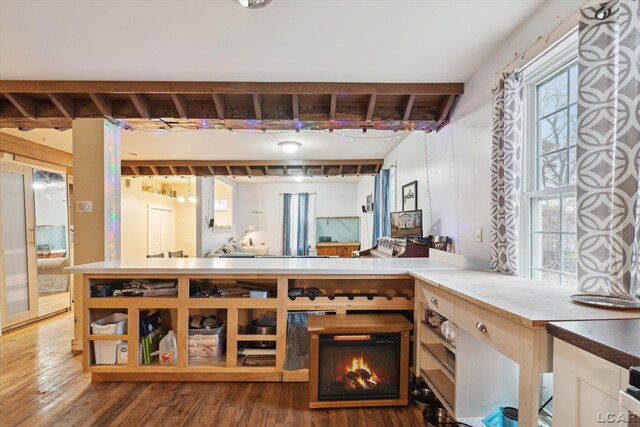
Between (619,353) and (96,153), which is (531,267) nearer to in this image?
(619,353)

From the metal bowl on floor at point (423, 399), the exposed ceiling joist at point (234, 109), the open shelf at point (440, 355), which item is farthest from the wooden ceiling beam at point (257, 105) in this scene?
the metal bowl on floor at point (423, 399)

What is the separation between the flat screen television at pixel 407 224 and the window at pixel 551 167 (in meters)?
1.50

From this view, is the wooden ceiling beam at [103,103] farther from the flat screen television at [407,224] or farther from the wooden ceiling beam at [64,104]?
the flat screen television at [407,224]

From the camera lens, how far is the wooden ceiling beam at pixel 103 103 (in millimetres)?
2721

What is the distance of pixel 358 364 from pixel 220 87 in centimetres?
249

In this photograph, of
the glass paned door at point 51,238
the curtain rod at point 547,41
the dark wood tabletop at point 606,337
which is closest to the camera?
the dark wood tabletop at point 606,337

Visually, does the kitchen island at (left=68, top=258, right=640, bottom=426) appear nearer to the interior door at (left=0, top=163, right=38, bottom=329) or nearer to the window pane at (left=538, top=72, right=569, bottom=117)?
the window pane at (left=538, top=72, right=569, bottom=117)

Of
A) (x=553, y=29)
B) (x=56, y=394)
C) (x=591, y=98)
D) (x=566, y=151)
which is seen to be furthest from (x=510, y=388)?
(x=56, y=394)

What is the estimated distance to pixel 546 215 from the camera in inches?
70.6

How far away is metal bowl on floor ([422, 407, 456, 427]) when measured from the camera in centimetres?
185

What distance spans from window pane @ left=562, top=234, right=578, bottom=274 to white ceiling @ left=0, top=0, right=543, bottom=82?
1340 millimetres

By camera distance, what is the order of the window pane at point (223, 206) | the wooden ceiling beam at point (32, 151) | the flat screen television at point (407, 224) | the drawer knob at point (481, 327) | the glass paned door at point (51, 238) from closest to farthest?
the drawer knob at point (481, 327) < the flat screen television at point (407, 224) < the wooden ceiling beam at point (32, 151) < the glass paned door at point (51, 238) < the window pane at point (223, 206)

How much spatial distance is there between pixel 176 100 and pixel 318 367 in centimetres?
262

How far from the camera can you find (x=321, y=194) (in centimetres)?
855
